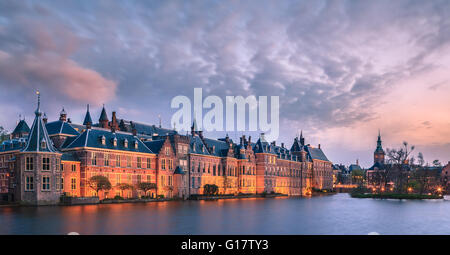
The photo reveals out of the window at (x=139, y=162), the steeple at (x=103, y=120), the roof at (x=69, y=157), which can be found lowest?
the window at (x=139, y=162)

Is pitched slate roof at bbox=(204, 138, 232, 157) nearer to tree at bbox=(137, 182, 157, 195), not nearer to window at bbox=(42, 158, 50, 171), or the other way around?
tree at bbox=(137, 182, 157, 195)

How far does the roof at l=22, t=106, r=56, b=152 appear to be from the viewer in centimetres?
6034

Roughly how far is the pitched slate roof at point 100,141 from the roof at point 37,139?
7.10 m

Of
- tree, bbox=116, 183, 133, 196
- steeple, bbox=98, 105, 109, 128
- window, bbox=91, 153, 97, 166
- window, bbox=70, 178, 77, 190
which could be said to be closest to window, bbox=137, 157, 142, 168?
tree, bbox=116, 183, 133, 196

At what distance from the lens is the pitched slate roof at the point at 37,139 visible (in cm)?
6034

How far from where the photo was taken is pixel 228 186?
100688 millimetres

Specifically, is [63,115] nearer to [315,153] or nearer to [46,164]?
[46,164]

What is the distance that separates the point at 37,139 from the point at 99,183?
1100 cm

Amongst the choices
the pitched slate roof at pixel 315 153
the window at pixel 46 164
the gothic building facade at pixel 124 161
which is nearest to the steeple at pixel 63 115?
the gothic building facade at pixel 124 161

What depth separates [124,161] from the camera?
243 feet

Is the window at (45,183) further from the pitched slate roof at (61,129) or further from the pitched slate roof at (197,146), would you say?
the pitched slate roof at (197,146)
